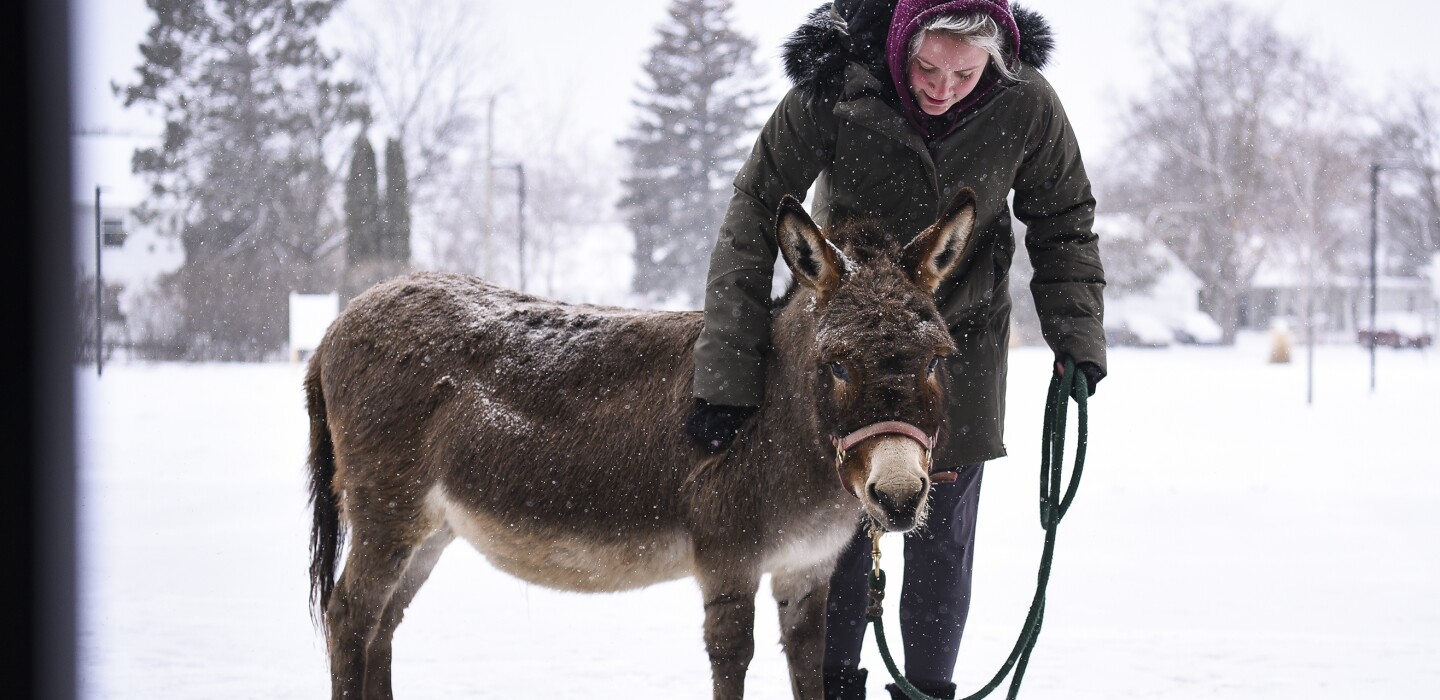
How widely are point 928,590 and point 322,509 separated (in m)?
2.09

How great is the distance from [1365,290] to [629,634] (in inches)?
1587

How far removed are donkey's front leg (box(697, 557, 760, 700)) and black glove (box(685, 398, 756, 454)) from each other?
317mm

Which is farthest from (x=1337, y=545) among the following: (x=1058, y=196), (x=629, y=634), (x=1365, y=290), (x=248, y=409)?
(x=1365, y=290)

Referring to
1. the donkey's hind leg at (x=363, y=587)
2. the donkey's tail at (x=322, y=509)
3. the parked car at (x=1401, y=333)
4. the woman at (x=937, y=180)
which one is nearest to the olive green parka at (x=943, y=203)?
the woman at (x=937, y=180)

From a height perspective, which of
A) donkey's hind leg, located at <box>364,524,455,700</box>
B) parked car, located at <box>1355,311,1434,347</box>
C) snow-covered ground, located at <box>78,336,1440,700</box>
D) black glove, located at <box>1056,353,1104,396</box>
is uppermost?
black glove, located at <box>1056,353,1104,396</box>

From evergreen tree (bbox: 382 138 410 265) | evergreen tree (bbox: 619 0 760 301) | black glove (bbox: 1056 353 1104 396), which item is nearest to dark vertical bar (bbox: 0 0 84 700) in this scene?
black glove (bbox: 1056 353 1104 396)

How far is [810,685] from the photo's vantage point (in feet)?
9.84

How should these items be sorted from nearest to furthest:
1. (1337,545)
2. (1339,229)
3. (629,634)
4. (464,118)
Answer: (629,634), (1337,545), (464,118), (1339,229)

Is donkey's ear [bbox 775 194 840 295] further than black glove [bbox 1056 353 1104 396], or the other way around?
black glove [bbox 1056 353 1104 396]

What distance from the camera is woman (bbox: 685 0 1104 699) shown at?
2.72 metres

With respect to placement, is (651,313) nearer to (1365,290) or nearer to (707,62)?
(707,62)

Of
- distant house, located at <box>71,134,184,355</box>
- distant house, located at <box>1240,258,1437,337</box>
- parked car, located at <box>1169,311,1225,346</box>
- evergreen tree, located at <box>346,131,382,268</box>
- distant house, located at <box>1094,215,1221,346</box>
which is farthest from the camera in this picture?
distant house, located at <box>1240,258,1437,337</box>

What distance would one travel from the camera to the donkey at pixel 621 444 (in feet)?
8.06

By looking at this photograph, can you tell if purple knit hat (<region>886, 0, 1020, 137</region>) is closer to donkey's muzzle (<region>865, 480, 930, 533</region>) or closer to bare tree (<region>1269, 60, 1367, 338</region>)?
donkey's muzzle (<region>865, 480, 930, 533</region>)
